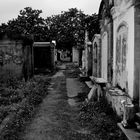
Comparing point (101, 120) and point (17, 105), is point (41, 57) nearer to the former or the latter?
point (17, 105)

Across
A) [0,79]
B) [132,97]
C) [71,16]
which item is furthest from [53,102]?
[71,16]

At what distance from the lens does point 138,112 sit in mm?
4980

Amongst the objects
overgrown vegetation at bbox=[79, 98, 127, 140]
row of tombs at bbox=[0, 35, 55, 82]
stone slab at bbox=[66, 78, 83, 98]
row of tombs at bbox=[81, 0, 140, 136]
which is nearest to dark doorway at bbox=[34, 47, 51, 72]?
row of tombs at bbox=[0, 35, 55, 82]

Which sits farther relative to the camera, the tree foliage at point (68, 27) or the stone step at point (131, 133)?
the tree foliage at point (68, 27)

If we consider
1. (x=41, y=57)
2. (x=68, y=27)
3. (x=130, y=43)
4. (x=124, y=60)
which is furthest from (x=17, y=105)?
(x=68, y=27)

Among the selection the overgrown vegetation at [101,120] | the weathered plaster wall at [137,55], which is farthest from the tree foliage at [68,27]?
the weathered plaster wall at [137,55]

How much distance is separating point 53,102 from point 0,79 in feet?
15.2

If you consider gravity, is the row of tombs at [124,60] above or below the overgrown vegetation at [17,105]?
above

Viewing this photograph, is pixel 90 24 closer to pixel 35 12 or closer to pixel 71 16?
pixel 71 16

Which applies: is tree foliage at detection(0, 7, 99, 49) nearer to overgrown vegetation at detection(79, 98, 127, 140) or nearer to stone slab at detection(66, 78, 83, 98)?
stone slab at detection(66, 78, 83, 98)

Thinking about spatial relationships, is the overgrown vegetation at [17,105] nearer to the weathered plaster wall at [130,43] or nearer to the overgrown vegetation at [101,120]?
the overgrown vegetation at [101,120]

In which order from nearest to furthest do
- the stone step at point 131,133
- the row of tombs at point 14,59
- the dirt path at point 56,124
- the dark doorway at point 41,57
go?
1. the stone step at point 131,133
2. the dirt path at point 56,124
3. the row of tombs at point 14,59
4. the dark doorway at point 41,57

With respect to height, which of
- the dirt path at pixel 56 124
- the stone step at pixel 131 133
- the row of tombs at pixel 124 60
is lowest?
the dirt path at pixel 56 124

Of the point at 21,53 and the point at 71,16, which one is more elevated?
the point at 71,16
